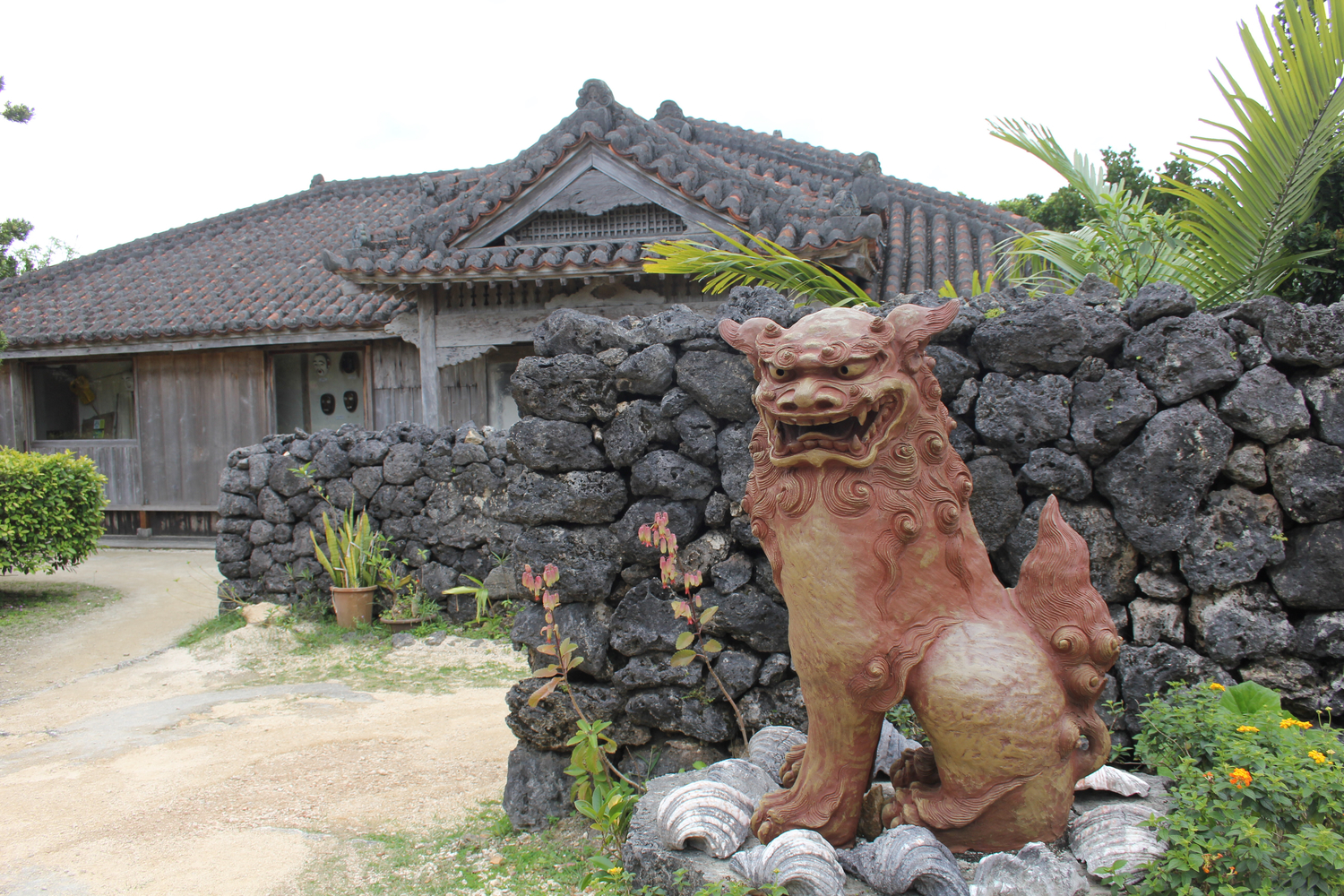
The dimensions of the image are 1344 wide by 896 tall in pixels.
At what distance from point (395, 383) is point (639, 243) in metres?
5.02

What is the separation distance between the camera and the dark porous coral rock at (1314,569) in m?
2.79

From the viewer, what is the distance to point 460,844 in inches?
133

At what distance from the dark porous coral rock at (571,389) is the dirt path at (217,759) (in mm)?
1939

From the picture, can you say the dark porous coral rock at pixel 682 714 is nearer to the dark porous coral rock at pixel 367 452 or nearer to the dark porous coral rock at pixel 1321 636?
the dark porous coral rock at pixel 1321 636

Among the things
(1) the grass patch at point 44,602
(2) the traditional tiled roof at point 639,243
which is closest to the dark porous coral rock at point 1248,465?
(2) the traditional tiled roof at point 639,243

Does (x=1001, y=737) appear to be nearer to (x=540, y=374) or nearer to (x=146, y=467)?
(x=540, y=374)

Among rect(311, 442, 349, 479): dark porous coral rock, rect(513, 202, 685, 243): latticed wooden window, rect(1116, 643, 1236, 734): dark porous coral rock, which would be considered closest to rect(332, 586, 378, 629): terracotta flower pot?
rect(311, 442, 349, 479): dark porous coral rock

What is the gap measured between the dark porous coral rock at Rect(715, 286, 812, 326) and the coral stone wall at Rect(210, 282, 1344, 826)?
1 cm

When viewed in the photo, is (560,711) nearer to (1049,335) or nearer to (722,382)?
(722,382)

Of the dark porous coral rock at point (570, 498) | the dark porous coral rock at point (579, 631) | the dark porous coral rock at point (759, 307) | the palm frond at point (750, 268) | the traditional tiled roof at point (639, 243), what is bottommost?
the dark porous coral rock at point (579, 631)

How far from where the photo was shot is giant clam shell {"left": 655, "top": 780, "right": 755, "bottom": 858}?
2.45 metres

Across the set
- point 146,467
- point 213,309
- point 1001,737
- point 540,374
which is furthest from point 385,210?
point 1001,737

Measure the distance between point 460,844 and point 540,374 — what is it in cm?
198

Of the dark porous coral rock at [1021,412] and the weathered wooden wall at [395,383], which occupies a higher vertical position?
the weathered wooden wall at [395,383]
